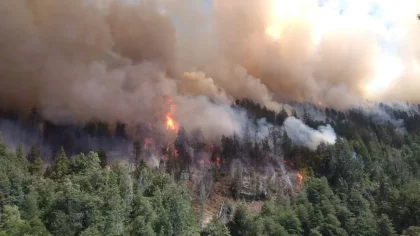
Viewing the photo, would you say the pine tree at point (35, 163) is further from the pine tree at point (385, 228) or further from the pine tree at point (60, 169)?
→ the pine tree at point (385, 228)

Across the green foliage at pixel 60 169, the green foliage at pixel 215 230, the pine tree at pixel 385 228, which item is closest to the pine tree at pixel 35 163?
the green foliage at pixel 60 169

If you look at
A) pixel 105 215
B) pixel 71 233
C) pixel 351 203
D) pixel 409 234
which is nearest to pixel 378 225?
pixel 409 234

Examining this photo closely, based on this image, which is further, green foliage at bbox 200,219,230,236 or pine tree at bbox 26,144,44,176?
pine tree at bbox 26,144,44,176

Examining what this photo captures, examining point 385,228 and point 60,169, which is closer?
point 385,228

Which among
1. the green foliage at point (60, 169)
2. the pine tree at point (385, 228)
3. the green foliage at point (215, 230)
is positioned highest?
the pine tree at point (385, 228)

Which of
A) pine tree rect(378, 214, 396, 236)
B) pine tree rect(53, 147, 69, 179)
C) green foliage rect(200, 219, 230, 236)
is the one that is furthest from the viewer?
pine tree rect(53, 147, 69, 179)

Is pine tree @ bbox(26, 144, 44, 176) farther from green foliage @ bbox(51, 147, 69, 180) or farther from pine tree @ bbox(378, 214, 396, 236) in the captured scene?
pine tree @ bbox(378, 214, 396, 236)

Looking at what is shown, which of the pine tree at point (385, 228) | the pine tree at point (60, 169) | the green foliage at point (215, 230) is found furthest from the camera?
the pine tree at point (60, 169)

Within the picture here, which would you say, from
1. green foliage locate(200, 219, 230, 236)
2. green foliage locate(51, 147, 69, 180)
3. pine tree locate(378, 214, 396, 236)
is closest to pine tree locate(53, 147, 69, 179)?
green foliage locate(51, 147, 69, 180)

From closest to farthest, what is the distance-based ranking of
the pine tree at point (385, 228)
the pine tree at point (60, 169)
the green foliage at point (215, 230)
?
the green foliage at point (215, 230) < the pine tree at point (385, 228) < the pine tree at point (60, 169)

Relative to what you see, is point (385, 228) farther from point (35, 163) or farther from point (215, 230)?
point (35, 163)

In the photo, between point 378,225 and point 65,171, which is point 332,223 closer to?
point 378,225

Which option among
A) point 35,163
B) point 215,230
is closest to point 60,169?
point 35,163

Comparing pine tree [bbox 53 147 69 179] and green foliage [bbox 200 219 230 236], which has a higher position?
pine tree [bbox 53 147 69 179]
